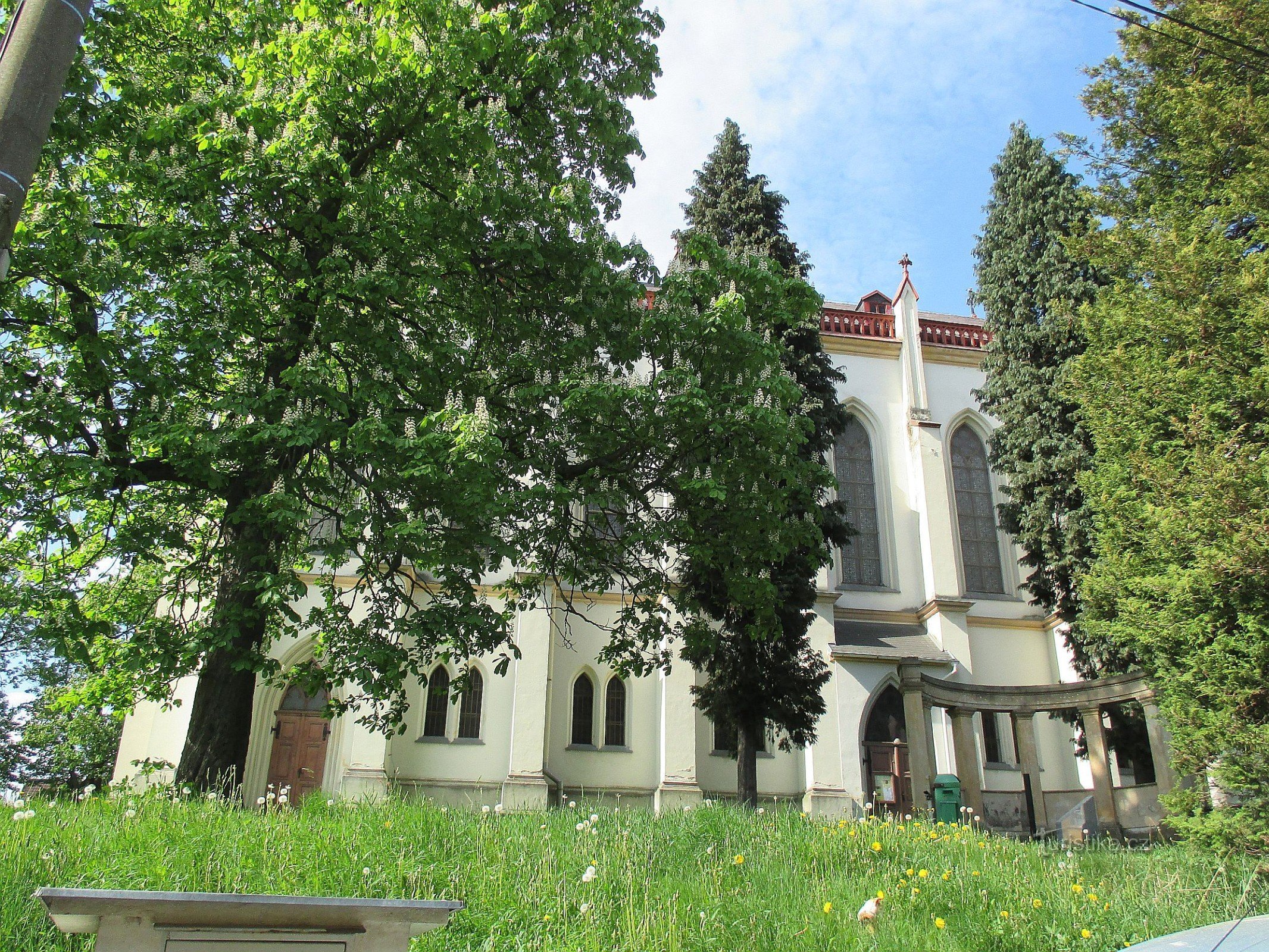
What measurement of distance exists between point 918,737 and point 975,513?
40.8 feet

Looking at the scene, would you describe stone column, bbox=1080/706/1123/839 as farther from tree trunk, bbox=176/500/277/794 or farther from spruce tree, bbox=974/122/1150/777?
tree trunk, bbox=176/500/277/794

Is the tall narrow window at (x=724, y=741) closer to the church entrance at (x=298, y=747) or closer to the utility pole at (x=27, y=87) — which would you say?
the church entrance at (x=298, y=747)

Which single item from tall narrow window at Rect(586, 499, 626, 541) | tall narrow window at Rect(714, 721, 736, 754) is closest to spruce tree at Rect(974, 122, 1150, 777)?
tall narrow window at Rect(714, 721, 736, 754)

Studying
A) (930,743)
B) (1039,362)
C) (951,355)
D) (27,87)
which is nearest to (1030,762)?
(930,743)

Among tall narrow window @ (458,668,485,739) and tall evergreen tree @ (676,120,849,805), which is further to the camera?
tall narrow window @ (458,668,485,739)

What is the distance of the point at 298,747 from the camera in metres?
19.1

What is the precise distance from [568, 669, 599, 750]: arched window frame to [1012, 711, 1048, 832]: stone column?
355 inches

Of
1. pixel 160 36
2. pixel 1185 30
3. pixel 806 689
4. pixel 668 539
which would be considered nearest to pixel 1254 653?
pixel 668 539

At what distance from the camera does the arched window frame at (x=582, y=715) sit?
2027 cm

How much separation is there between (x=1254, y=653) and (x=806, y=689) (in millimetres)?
7510

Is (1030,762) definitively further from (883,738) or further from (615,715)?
(615,715)

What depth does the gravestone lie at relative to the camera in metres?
2.81

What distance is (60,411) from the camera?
780 cm

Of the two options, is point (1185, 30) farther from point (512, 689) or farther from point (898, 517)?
point (512, 689)
